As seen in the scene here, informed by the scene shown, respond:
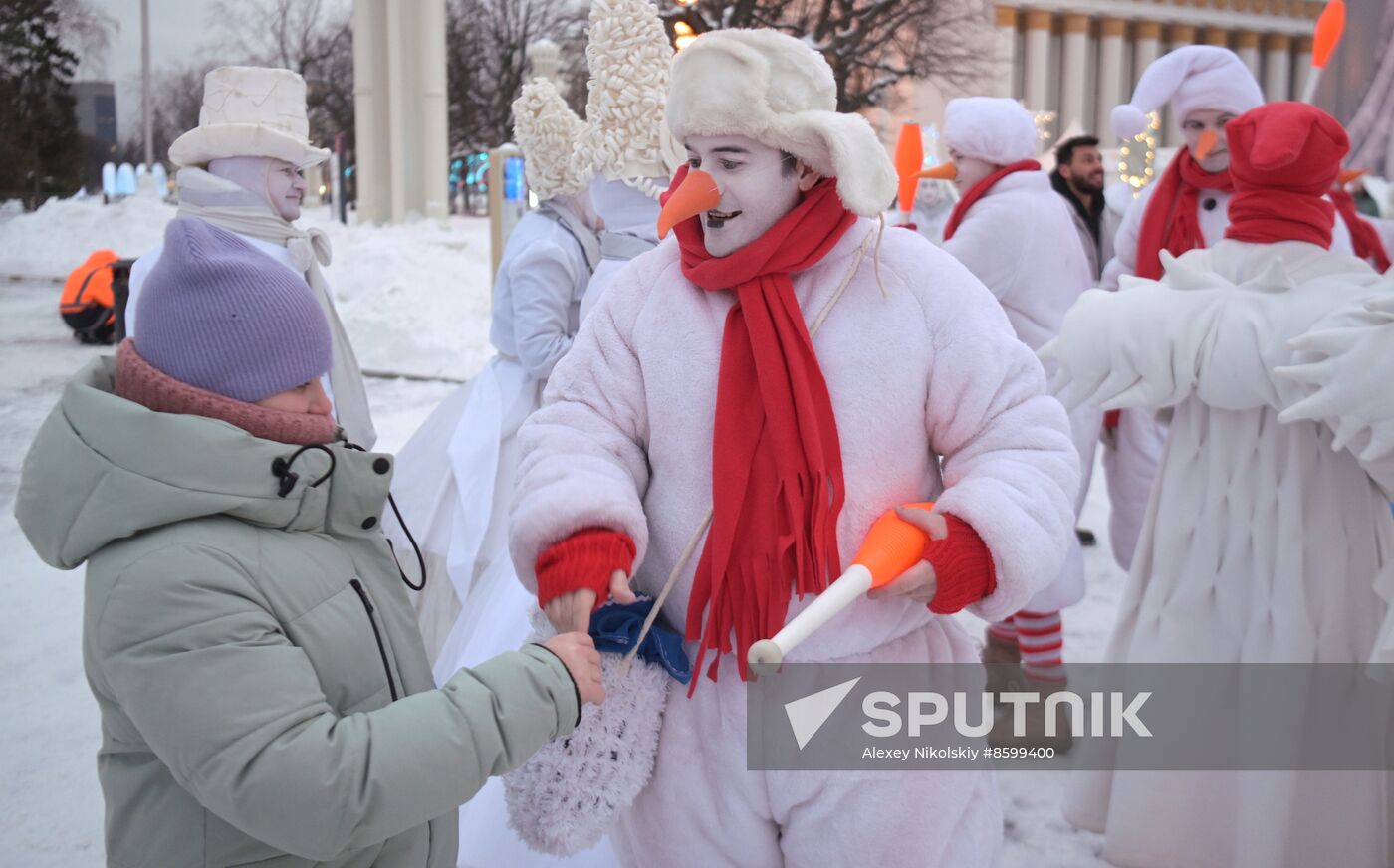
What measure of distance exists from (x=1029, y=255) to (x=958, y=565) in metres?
2.80

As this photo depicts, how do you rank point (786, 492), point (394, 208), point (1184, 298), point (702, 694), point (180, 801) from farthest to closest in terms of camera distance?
point (394, 208), point (1184, 298), point (702, 694), point (786, 492), point (180, 801)

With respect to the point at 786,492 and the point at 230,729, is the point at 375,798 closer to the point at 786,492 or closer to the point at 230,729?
the point at 230,729

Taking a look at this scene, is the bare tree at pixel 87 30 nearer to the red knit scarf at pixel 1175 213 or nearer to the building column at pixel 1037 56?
the red knit scarf at pixel 1175 213

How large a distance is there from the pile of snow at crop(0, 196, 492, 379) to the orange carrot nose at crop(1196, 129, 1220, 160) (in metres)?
5.39

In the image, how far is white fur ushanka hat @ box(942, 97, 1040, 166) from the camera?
443cm

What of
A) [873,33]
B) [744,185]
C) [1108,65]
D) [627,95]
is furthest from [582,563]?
[1108,65]

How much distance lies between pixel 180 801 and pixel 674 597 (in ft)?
2.66

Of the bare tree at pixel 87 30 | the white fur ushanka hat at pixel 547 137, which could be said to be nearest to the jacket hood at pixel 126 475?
the white fur ushanka hat at pixel 547 137

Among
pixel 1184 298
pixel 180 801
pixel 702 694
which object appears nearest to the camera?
pixel 180 801

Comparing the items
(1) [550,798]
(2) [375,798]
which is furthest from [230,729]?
(1) [550,798]

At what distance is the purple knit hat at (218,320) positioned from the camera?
152cm

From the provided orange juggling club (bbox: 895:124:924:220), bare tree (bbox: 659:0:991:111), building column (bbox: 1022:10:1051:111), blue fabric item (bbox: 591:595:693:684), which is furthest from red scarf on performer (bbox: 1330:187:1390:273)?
building column (bbox: 1022:10:1051:111)

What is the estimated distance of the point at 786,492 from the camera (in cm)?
185

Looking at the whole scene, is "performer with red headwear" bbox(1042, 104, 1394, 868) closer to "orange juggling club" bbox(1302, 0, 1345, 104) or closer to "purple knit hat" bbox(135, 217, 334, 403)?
"orange juggling club" bbox(1302, 0, 1345, 104)
